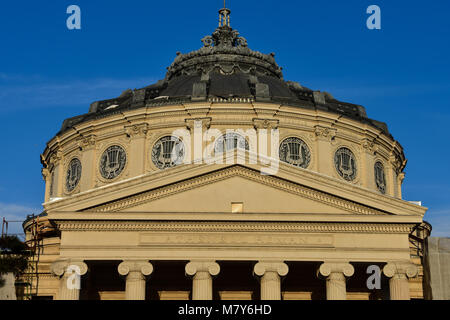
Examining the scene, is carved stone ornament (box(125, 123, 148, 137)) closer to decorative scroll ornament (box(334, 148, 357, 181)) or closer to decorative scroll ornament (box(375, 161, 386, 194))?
decorative scroll ornament (box(334, 148, 357, 181))

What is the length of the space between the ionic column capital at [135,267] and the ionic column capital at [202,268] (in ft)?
5.62

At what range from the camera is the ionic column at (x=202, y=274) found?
35.8 m

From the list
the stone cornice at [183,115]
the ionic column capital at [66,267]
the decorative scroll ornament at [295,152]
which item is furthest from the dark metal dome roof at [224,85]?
the ionic column capital at [66,267]

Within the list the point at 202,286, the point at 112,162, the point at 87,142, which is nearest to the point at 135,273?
the point at 202,286

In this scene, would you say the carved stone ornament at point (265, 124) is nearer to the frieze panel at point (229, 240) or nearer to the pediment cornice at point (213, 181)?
the pediment cornice at point (213, 181)

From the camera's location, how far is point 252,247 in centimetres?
3650

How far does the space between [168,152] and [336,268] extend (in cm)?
1748

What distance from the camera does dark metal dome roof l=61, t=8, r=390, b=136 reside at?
5225 centimetres

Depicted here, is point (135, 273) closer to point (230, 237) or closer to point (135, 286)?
point (135, 286)

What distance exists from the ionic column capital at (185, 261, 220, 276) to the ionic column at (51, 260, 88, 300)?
4652 mm

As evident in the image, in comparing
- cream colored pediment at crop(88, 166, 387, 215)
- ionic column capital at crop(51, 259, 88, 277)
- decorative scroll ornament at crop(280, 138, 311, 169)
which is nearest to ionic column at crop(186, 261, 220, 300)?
cream colored pediment at crop(88, 166, 387, 215)

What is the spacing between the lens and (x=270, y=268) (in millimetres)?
36250
